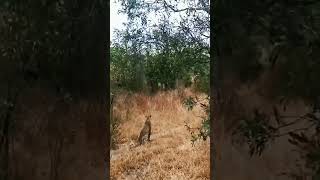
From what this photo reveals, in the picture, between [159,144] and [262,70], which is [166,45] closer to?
[262,70]

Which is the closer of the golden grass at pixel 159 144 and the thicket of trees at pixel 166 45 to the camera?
the thicket of trees at pixel 166 45

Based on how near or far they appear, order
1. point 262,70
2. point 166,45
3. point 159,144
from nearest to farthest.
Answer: point 262,70 → point 166,45 → point 159,144

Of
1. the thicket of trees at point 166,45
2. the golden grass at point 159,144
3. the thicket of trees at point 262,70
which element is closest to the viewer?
the thicket of trees at point 262,70

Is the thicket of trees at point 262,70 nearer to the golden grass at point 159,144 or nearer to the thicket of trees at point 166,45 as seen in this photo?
the thicket of trees at point 166,45

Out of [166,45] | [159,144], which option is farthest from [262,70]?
[159,144]

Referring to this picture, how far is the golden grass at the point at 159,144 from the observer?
565 cm

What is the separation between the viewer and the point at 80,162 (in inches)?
119

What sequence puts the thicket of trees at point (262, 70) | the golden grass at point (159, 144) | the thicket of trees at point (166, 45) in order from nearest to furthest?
the thicket of trees at point (262, 70), the thicket of trees at point (166, 45), the golden grass at point (159, 144)

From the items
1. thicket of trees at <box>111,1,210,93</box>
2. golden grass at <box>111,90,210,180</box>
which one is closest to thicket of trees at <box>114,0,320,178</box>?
thicket of trees at <box>111,1,210,93</box>

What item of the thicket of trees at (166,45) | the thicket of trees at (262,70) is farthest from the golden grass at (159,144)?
the thicket of trees at (262,70)

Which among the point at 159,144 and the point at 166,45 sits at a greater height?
the point at 166,45

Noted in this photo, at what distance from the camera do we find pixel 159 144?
6762 millimetres

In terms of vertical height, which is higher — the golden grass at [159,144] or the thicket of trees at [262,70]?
the thicket of trees at [262,70]

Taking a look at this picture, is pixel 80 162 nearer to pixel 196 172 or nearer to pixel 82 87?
pixel 82 87
